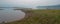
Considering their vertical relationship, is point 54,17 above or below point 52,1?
below

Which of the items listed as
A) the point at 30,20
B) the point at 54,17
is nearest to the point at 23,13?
the point at 30,20

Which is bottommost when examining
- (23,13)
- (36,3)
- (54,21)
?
(54,21)

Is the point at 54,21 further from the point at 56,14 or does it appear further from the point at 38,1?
the point at 38,1
